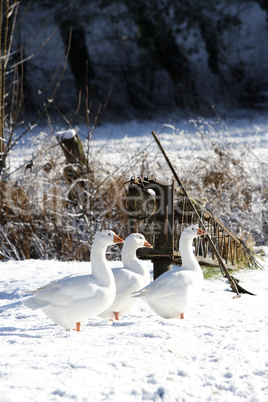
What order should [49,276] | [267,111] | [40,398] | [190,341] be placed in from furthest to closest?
[267,111]
[49,276]
[190,341]
[40,398]

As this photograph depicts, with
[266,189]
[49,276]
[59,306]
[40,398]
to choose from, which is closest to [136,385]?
[40,398]

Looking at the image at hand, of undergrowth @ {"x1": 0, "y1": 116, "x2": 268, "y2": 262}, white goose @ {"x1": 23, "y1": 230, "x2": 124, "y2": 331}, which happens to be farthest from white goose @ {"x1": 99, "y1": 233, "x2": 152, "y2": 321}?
undergrowth @ {"x1": 0, "y1": 116, "x2": 268, "y2": 262}

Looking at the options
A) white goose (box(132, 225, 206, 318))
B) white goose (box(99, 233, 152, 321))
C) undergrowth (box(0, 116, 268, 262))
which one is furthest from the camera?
undergrowth (box(0, 116, 268, 262))

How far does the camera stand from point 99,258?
3789mm

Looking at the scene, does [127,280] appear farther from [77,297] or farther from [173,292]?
[77,297]

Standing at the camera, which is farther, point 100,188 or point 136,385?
point 100,188

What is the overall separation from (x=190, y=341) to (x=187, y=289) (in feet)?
1.81

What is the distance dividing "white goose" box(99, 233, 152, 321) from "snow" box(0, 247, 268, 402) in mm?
125

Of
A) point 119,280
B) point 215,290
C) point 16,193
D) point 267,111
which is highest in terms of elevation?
point 267,111

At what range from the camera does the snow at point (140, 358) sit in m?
2.57

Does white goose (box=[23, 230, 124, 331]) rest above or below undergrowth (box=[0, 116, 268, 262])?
below

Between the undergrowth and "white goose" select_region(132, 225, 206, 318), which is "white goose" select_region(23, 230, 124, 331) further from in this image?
the undergrowth

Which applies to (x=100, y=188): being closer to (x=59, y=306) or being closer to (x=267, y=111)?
(x=59, y=306)

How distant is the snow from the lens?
257 cm
